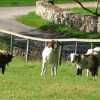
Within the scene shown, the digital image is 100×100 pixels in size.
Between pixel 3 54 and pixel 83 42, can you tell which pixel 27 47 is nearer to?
pixel 83 42

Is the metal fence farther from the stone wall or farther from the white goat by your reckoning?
the stone wall

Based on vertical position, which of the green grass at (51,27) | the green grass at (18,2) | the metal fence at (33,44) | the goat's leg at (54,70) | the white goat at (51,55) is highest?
the white goat at (51,55)

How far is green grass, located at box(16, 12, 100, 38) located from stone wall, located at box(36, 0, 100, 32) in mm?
445

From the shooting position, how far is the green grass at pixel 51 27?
40.1 m

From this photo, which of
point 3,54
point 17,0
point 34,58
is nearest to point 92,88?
point 3,54

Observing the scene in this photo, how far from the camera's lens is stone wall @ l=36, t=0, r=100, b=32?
4078cm

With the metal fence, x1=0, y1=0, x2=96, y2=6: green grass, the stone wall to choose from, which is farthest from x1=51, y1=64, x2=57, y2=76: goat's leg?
x1=0, y1=0, x2=96, y2=6: green grass

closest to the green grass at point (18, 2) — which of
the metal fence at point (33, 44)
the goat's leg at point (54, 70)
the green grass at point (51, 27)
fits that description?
the green grass at point (51, 27)

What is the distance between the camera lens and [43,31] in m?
43.3

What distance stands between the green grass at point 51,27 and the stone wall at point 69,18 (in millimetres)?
445

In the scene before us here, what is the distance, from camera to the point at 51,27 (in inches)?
1754

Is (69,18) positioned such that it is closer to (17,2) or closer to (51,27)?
(51,27)

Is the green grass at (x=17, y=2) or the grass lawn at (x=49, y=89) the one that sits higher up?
the grass lawn at (x=49, y=89)

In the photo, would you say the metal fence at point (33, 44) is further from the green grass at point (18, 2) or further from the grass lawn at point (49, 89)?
the green grass at point (18, 2)
